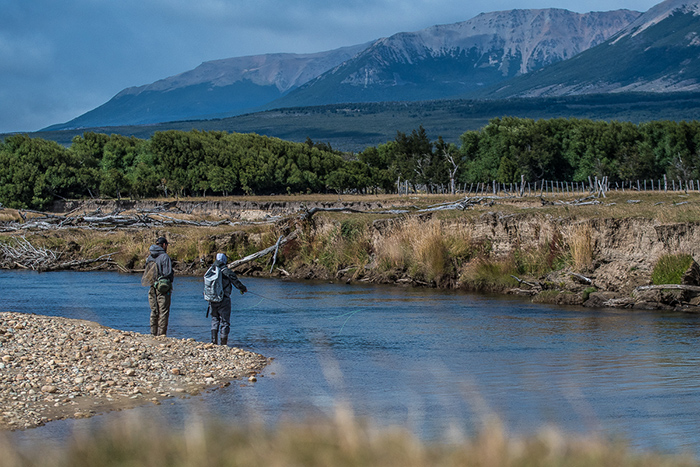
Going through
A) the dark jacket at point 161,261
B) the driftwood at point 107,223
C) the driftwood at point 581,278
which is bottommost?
the driftwood at point 581,278

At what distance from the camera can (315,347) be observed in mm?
18406

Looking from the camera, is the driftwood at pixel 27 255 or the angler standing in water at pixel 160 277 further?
the driftwood at pixel 27 255

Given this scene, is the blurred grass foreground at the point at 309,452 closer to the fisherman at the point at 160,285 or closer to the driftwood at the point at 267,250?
the fisherman at the point at 160,285

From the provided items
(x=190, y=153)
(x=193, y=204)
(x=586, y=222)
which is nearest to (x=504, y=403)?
(x=586, y=222)

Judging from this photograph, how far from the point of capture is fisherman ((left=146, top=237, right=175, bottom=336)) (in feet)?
53.7

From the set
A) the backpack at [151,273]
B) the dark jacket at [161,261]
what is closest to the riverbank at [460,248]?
the dark jacket at [161,261]

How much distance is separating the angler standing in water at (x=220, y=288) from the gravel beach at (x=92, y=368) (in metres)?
0.57

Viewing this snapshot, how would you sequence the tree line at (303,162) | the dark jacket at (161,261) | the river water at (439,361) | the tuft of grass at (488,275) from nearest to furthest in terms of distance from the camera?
the river water at (439,361) < the dark jacket at (161,261) < the tuft of grass at (488,275) < the tree line at (303,162)

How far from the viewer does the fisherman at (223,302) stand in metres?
16.2

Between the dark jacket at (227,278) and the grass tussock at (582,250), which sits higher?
the dark jacket at (227,278)

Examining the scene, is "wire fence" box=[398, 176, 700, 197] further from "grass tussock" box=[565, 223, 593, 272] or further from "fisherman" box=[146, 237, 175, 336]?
"fisherman" box=[146, 237, 175, 336]

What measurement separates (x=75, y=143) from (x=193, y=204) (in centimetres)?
3484

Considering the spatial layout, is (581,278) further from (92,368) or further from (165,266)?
(92,368)

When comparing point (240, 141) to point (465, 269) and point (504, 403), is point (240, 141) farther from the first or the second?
point (504, 403)
